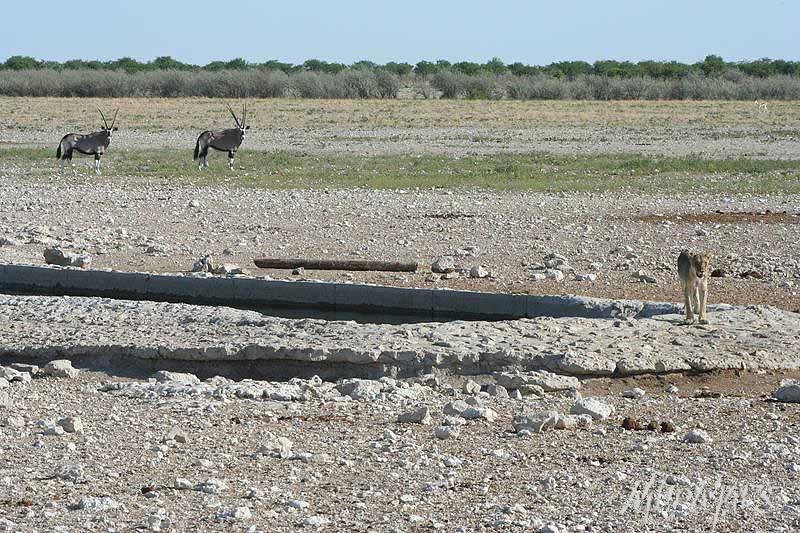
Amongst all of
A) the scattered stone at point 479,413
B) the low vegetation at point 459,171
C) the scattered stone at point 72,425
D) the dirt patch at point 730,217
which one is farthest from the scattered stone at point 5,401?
the low vegetation at point 459,171

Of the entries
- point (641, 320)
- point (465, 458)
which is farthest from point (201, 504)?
point (641, 320)

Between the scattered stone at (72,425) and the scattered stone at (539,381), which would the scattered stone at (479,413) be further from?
the scattered stone at (72,425)

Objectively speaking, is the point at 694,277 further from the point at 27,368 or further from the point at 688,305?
the point at 27,368

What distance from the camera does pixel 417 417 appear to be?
8289mm

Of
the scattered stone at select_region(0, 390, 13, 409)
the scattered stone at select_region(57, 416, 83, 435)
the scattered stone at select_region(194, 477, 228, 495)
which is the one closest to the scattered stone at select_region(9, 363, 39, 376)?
the scattered stone at select_region(0, 390, 13, 409)

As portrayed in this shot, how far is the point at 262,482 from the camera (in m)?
6.96

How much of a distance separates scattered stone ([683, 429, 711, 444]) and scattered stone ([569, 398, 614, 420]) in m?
0.64

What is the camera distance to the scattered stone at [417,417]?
27.1 feet

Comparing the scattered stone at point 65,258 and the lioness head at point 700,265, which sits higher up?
the lioness head at point 700,265

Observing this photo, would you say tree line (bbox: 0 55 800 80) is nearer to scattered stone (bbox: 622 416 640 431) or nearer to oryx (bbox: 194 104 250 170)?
oryx (bbox: 194 104 250 170)

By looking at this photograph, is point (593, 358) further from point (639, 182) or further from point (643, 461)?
point (639, 182)

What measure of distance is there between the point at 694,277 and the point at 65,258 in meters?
7.24

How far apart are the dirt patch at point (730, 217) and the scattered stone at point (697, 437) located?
35.6 ft
